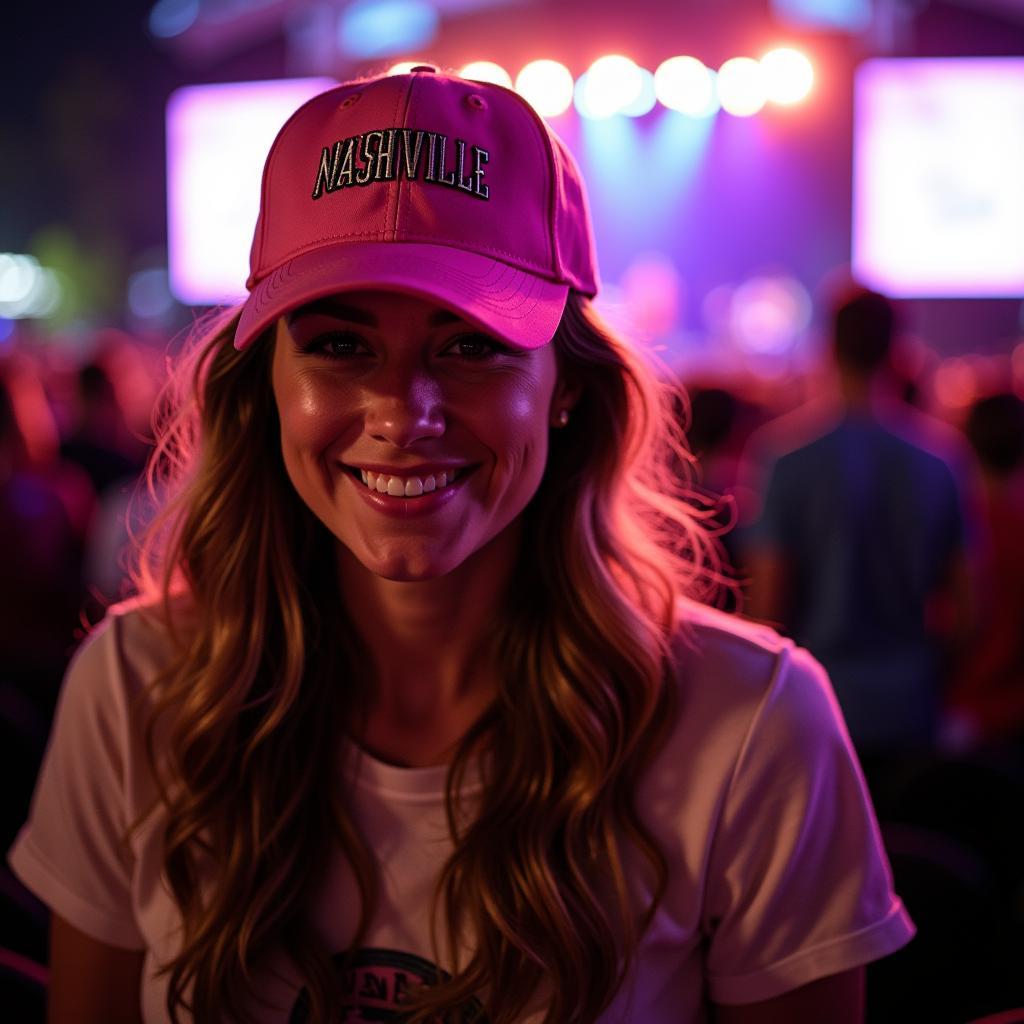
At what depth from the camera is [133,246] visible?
51.1 ft

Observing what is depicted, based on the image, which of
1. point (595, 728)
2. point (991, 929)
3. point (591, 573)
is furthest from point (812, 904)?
point (991, 929)

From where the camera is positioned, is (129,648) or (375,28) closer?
(129,648)

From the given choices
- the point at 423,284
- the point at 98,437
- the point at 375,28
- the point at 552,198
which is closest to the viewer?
the point at 423,284

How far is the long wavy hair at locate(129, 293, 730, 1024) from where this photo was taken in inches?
46.8

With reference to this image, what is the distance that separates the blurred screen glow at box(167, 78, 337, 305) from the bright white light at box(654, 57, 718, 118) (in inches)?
110

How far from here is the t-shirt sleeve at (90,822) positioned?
4.26ft

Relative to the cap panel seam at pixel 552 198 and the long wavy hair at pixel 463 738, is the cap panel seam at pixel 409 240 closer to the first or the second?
the cap panel seam at pixel 552 198

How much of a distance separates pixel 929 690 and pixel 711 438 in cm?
93

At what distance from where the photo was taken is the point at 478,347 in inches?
45.7

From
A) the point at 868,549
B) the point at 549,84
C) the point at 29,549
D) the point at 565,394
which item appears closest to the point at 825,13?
the point at 549,84

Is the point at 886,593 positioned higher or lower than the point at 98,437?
Result: lower

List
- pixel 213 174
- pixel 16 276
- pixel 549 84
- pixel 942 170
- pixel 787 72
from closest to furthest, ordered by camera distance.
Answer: pixel 942 170
pixel 787 72
pixel 549 84
pixel 213 174
pixel 16 276

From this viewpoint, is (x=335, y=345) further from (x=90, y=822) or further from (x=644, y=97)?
(x=644, y=97)

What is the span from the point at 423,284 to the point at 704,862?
62cm
